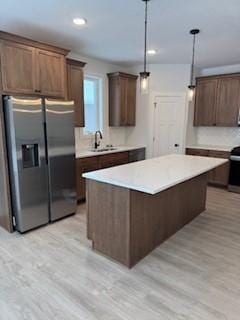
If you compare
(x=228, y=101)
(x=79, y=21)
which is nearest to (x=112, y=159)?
(x=79, y=21)

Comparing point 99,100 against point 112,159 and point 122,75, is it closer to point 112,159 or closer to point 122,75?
point 122,75

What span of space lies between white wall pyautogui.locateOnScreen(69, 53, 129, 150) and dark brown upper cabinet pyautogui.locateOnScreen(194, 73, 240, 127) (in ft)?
6.09

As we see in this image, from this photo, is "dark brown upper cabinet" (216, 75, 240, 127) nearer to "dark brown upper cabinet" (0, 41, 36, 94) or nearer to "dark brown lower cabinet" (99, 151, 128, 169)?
"dark brown lower cabinet" (99, 151, 128, 169)

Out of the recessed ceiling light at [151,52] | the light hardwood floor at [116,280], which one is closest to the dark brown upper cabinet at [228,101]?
the recessed ceiling light at [151,52]

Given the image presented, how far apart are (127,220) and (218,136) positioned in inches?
170

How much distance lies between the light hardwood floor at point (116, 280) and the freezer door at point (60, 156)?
1.57 feet

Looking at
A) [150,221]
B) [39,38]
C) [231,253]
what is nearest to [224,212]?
[231,253]

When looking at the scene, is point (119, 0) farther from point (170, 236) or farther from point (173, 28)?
point (170, 236)

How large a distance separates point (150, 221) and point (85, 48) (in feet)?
10.5

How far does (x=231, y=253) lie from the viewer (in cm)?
270

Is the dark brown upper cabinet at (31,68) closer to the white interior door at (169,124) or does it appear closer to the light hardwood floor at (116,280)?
the light hardwood floor at (116,280)

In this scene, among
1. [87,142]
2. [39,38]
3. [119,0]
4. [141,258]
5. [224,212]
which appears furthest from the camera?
[87,142]

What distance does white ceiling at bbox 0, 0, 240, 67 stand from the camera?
8.23ft

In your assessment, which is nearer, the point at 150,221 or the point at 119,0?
the point at 119,0
